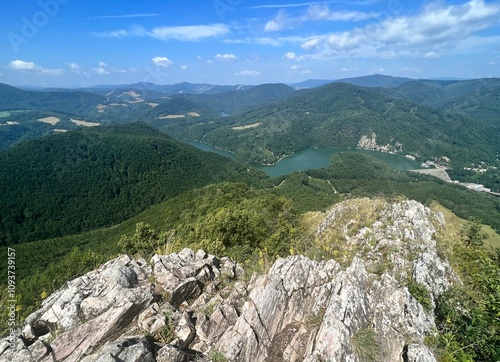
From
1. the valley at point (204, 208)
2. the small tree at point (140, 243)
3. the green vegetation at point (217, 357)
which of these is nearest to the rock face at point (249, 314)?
the green vegetation at point (217, 357)

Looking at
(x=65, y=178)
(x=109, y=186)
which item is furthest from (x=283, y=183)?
(x=65, y=178)

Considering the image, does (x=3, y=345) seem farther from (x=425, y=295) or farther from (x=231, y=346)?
(x=425, y=295)

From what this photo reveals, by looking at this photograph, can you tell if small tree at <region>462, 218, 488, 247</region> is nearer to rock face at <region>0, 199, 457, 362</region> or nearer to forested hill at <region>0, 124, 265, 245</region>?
rock face at <region>0, 199, 457, 362</region>

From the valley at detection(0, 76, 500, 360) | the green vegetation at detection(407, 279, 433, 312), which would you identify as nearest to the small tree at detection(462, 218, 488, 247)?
the valley at detection(0, 76, 500, 360)

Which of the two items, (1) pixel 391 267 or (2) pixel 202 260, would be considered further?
(2) pixel 202 260

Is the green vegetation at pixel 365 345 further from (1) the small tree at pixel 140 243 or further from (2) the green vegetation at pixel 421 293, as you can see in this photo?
(1) the small tree at pixel 140 243
